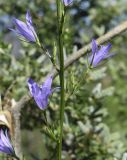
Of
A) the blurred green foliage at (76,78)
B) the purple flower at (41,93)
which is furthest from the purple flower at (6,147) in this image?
the blurred green foliage at (76,78)

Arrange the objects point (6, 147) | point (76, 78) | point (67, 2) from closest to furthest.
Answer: point (67, 2), point (6, 147), point (76, 78)

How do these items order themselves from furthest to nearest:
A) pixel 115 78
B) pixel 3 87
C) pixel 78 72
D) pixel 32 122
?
pixel 115 78 → pixel 32 122 → pixel 3 87 → pixel 78 72

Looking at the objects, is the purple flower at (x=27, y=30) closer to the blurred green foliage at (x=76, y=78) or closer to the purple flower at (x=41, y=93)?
the purple flower at (x=41, y=93)

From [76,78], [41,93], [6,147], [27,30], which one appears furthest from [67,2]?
[76,78]

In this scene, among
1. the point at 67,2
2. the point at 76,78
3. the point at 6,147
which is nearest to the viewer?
the point at 67,2

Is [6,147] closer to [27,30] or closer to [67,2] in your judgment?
[27,30]

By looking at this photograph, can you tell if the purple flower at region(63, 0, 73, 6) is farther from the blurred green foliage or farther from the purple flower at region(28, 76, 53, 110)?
the blurred green foliage

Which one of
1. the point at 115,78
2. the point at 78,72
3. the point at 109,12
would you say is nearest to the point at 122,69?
the point at 115,78

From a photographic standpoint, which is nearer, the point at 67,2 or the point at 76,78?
the point at 67,2

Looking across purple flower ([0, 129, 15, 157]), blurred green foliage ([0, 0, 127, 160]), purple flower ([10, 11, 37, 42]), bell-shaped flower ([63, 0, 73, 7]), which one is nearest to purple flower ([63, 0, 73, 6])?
bell-shaped flower ([63, 0, 73, 7])

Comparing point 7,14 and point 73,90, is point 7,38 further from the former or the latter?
point 73,90

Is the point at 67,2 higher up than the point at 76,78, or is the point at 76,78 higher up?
the point at 67,2
